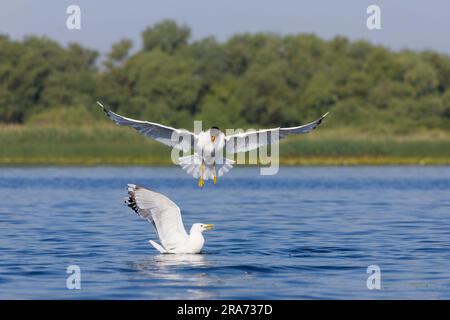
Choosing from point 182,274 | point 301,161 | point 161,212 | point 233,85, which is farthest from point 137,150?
point 182,274

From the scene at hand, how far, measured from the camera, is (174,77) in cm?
7506

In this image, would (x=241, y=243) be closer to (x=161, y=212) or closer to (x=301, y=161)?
(x=161, y=212)

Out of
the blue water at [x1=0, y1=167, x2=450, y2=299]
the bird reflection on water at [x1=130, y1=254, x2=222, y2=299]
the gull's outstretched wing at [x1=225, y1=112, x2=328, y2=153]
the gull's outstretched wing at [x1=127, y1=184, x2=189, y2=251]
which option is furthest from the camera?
the gull's outstretched wing at [x1=225, y1=112, x2=328, y2=153]

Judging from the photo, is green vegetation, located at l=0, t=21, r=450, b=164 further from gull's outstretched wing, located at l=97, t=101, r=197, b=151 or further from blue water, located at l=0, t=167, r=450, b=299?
gull's outstretched wing, located at l=97, t=101, r=197, b=151

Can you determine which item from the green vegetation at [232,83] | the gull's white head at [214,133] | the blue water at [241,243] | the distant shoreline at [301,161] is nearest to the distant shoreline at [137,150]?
the distant shoreline at [301,161]

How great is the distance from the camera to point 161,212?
15016 millimetres

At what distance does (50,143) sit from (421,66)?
37.1 m

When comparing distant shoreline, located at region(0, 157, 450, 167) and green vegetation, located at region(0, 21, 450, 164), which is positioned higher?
green vegetation, located at region(0, 21, 450, 164)

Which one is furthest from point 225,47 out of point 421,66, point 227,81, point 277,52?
point 421,66

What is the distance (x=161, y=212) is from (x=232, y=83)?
5947 centimetres

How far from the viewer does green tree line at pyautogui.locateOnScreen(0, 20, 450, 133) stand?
7031 cm

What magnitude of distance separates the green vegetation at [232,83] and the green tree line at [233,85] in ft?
0.30

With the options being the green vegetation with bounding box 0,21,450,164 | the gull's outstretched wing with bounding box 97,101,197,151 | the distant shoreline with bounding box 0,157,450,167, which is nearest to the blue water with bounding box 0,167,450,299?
the gull's outstretched wing with bounding box 97,101,197,151

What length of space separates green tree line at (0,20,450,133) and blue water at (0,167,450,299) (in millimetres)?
36162
